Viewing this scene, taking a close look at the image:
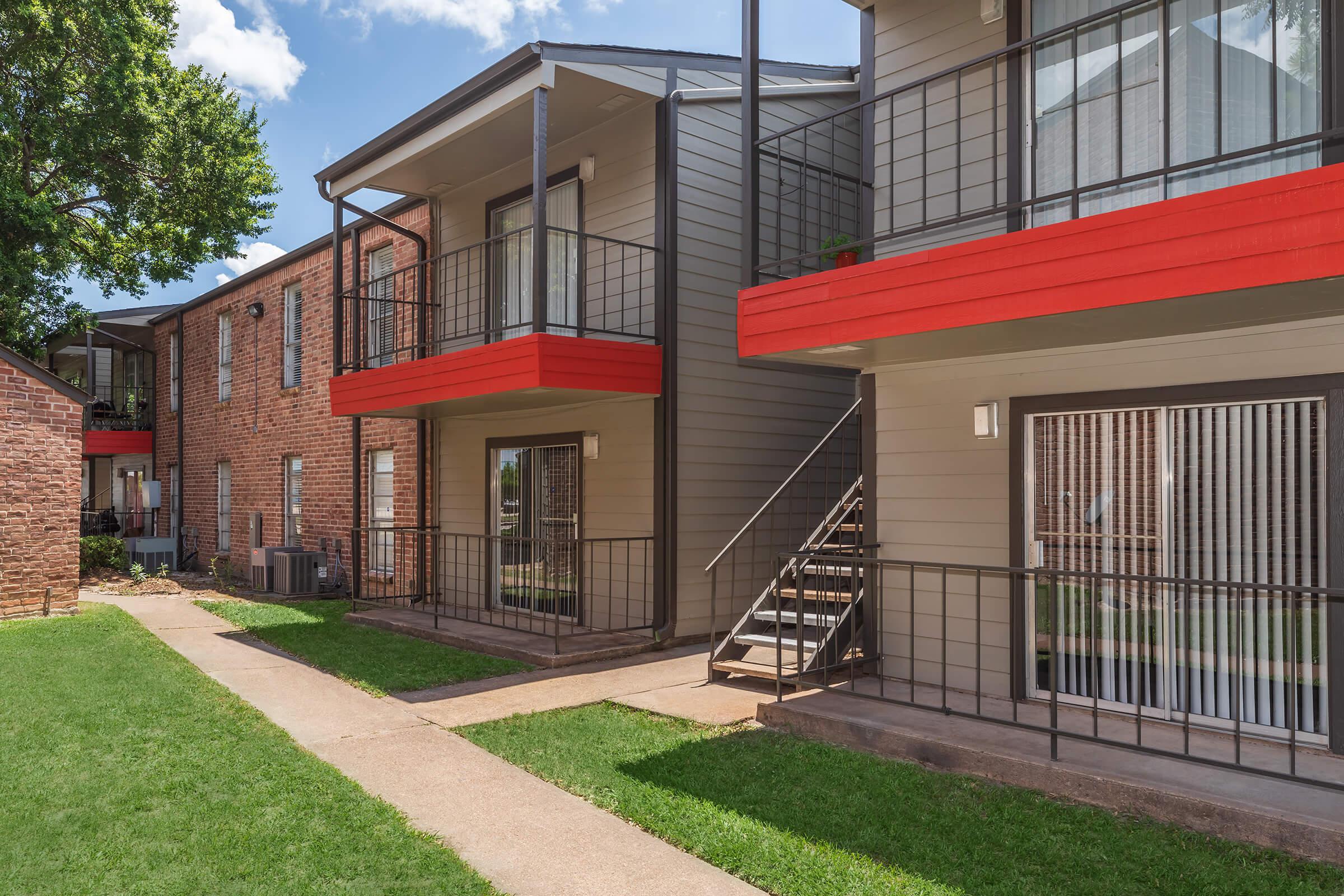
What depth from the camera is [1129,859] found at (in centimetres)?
381

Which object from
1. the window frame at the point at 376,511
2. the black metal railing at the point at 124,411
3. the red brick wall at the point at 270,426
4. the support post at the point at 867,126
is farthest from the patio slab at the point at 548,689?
the black metal railing at the point at 124,411

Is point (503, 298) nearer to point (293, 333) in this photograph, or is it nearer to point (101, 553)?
point (293, 333)

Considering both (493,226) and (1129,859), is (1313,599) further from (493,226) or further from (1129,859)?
(493,226)

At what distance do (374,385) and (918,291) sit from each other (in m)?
7.03

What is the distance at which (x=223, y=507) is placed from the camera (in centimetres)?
1802

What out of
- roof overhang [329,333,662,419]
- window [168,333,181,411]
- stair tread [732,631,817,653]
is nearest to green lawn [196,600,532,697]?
stair tread [732,631,817,653]

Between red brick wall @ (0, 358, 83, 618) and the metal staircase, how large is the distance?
326 inches

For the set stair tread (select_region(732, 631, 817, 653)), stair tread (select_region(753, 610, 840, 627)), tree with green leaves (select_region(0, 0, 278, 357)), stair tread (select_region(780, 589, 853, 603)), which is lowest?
stair tread (select_region(732, 631, 817, 653))

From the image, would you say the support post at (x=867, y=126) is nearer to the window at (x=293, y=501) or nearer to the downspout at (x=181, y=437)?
the window at (x=293, y=501)

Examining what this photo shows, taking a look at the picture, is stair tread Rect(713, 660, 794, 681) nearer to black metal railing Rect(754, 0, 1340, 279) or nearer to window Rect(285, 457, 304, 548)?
black metal railing Rect(754, 0, 1340, 279)

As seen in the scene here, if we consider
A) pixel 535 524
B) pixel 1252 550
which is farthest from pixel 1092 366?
pixel 535 524

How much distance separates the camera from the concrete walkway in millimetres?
3799

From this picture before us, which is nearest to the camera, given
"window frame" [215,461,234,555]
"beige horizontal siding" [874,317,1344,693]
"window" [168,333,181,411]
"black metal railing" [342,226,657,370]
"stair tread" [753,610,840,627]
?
"beige horizontal siding" [874,317,1344,693]

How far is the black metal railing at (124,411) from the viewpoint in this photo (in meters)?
21.5
